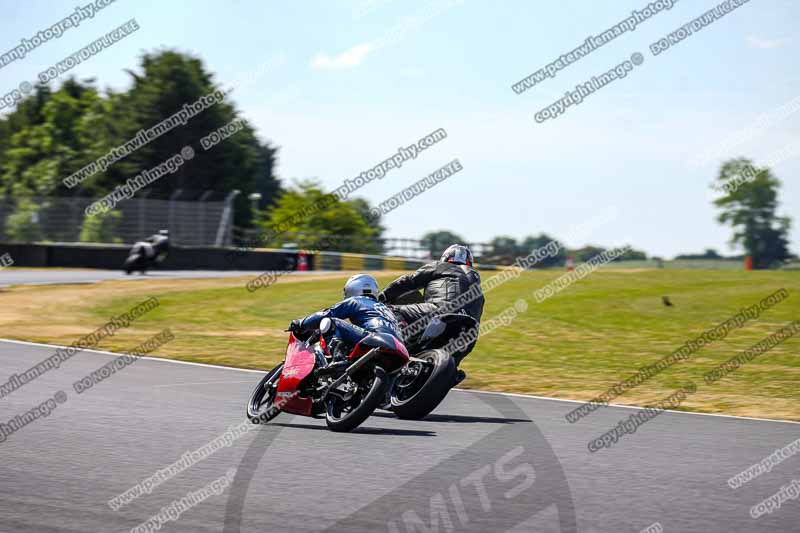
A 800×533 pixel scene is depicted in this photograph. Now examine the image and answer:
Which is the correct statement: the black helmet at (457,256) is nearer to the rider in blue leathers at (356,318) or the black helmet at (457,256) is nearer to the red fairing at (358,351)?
the rider in blue leathers at (356,318)

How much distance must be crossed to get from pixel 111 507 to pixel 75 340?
41.0ft

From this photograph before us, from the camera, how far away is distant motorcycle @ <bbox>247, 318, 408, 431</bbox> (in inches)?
368

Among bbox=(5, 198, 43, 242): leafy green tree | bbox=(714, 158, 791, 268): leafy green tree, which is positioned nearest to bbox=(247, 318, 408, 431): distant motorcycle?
bbox=(5, 198, 43, 242): leafy green tree

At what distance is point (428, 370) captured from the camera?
9.95 meters

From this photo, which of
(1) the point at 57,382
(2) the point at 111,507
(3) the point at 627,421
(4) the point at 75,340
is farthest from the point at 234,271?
(2) the point at 111,507

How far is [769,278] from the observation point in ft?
112

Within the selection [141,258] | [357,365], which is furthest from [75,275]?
[357,365]

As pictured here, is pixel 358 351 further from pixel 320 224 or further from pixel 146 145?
pixel 146 145

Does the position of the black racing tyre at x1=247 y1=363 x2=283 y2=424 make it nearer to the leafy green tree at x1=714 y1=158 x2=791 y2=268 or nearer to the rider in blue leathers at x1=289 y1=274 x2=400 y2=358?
the rider in blue leathers at x1=289 y1=274 x2=400 y2=358

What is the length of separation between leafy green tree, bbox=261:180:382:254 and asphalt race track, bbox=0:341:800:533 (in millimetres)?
41585

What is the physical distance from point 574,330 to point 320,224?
44.6 m

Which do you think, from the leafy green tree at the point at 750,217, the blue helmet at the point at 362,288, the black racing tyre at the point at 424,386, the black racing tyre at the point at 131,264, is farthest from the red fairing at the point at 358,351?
the leafy green tree at the point at 750,217

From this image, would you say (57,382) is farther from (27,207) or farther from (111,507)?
(27,207)

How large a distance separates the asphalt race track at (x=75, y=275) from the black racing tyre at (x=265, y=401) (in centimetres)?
2110
